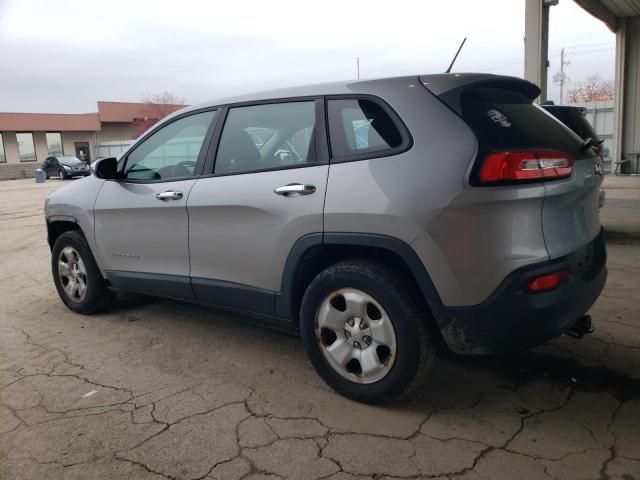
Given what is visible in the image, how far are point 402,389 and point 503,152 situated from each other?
1.30 meters

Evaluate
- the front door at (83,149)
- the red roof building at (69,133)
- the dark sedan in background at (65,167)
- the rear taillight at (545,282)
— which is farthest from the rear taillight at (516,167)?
the front door at (83,149)

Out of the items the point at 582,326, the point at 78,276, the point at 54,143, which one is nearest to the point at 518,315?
the point at 582,326

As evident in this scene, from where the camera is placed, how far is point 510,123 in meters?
2.63

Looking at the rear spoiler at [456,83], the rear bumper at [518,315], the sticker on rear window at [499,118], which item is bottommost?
the rear bumper at [518,315]

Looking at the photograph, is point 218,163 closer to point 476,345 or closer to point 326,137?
point 326,137

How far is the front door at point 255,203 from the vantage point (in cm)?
303

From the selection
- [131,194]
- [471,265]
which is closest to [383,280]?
[471,265]

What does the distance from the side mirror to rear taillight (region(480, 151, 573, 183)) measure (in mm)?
2940

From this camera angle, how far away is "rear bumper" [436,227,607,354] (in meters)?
2.44

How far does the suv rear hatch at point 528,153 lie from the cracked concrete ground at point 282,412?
906 millimetres

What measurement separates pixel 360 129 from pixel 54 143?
142 ft

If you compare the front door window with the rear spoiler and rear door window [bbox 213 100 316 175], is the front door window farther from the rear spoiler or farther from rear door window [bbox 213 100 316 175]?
the rear spoiler

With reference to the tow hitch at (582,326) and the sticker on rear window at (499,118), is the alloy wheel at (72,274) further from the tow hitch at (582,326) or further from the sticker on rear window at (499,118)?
the tow hitch at (582,326)

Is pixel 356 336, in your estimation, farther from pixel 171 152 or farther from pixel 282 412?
pixel 171 152
